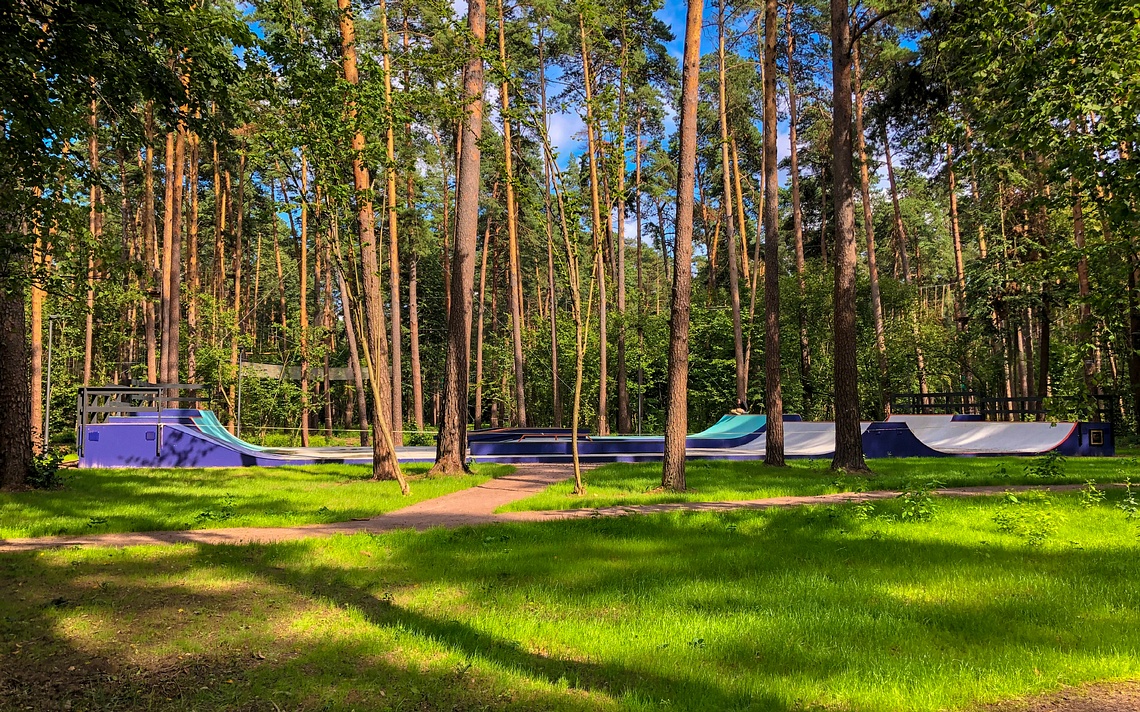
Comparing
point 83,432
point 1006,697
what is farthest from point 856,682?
point 83,432

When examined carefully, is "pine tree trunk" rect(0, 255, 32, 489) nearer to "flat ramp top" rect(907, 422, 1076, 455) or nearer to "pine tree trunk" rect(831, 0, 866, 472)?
"pine tree trunk" rect(831, 0, 866, 472)

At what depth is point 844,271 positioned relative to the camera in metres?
12.9

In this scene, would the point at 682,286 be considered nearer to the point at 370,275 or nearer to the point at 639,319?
the point at 370,275

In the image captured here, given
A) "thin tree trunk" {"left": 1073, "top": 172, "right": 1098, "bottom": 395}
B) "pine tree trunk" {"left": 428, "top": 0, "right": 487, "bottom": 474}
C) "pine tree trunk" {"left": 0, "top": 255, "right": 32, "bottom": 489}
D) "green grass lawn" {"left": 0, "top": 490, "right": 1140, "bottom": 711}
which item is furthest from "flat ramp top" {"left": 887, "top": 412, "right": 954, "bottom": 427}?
"pine tree trunk" {"left": 0, "top": 255, "right": 32, "bottom": 489}

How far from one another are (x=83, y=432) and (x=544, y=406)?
78.4 feet

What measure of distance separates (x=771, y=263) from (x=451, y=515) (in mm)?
9957

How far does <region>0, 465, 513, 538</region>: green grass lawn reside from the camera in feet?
27.0

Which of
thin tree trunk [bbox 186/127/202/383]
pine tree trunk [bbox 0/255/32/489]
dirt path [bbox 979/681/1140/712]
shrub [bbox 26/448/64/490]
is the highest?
thin tree trunk [bbox 186/127/202/383]

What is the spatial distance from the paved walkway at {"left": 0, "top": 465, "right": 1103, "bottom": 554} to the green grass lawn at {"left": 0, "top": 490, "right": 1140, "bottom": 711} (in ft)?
2.49

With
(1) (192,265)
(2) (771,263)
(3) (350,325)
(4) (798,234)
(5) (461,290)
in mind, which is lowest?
(5) (461,290)

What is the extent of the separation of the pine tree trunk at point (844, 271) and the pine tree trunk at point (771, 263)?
5.72 ft

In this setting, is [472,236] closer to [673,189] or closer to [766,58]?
[766,58]

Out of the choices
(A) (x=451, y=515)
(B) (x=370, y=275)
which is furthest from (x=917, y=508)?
(B) (x=370, y=275)

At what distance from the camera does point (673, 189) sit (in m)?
33.3
